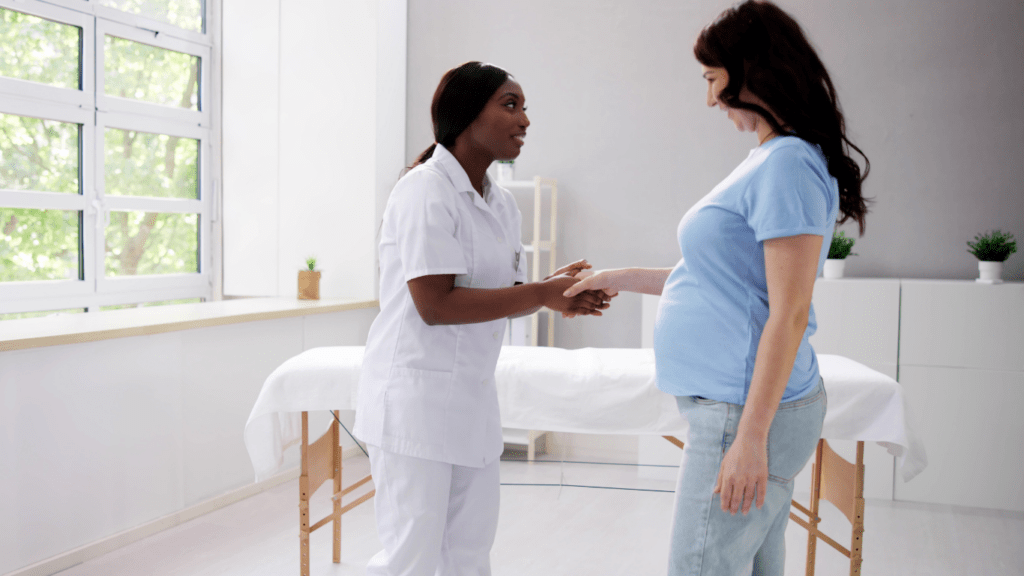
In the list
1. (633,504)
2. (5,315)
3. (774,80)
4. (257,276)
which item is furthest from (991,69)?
(5,315)

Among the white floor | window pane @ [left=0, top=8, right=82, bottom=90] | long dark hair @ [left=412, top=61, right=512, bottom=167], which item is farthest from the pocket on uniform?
window pane @ [left=0, top=8, right=82, bottom=90]

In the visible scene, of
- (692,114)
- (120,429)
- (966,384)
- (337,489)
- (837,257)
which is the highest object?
(692,114)

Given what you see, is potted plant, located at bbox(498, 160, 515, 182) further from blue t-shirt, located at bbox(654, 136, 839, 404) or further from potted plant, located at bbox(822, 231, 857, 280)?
blue t-shirt, located at bbox(654, 136, 839, 404)

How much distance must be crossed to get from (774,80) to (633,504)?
7.87 feet

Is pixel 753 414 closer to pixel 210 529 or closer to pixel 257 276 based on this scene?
pixel 210 529

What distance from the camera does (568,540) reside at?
2654mm

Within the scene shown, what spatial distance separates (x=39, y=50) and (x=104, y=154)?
477 millimetres

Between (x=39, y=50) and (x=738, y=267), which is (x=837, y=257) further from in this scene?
(x=39, y=50)

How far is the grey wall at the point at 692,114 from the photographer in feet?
10.9

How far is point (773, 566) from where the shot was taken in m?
1.09

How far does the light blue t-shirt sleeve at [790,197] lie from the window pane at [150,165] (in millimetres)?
3248

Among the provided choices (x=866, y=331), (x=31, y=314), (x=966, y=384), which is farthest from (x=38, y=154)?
(x=966, y=384)

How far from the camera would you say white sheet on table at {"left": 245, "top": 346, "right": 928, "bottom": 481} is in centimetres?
209

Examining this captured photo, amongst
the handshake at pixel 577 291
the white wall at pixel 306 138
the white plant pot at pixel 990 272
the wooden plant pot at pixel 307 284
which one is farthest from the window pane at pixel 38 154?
the white plant pot at pixel 990 272
